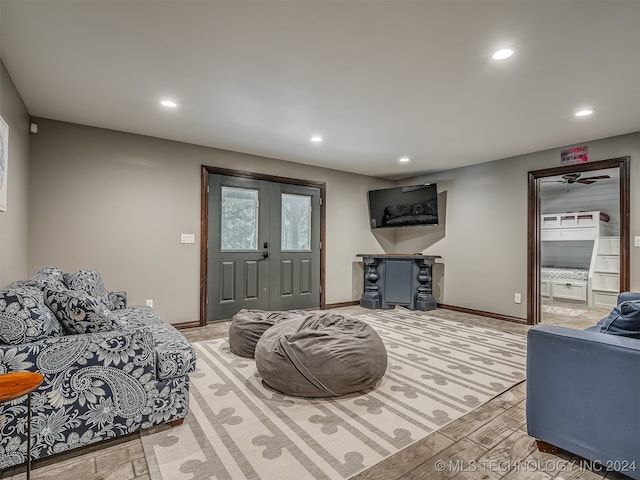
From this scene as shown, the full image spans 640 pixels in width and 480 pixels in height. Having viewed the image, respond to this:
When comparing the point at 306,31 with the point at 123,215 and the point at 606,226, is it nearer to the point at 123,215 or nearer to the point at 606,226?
the point at 123,215

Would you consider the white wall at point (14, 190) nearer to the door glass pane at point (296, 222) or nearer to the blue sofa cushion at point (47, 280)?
the blue sofa cushion at point (47, 280)

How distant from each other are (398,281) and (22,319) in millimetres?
4818

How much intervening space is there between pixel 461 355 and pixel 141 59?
3.68 metres

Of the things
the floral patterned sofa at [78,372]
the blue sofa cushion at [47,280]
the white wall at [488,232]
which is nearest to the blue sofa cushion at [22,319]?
the floral patterned sofa at [78,372]

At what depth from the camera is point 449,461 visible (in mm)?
1621

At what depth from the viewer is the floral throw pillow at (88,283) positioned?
2703mm

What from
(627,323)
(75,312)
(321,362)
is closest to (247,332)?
(321,362)

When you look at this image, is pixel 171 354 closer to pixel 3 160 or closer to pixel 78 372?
pixel 78 372

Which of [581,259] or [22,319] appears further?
[581,259]

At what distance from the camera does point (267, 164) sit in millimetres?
4926

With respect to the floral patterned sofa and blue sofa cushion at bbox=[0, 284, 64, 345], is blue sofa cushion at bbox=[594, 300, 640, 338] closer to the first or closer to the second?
the floral patterned sofa

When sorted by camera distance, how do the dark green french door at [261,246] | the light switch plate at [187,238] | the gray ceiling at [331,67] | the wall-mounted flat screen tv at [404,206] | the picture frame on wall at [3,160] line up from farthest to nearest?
the wall-mounted flat screen tv at [404,206]
the dark green french door at [261,246]
the light switch plate at [187,238]
the picture frame on wall at [3,160]
the gray ceiling at [331,67]

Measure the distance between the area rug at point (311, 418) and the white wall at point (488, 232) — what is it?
5.87ft

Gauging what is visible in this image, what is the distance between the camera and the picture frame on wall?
232cm
